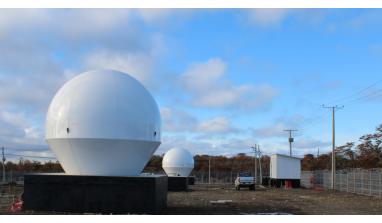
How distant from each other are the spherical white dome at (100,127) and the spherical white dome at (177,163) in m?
27.3

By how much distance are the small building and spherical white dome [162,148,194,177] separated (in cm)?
1295

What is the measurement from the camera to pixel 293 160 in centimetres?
5381

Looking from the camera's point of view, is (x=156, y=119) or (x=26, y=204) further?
(x=156, y=119)

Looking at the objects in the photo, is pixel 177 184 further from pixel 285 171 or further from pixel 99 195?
pixel 285 171

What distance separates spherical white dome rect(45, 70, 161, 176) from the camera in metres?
14.9

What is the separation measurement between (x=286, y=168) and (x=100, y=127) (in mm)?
40938

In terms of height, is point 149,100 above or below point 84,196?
above

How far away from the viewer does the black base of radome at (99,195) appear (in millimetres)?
→ 14477

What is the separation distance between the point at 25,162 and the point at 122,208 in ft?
280

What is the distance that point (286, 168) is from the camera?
53.3m

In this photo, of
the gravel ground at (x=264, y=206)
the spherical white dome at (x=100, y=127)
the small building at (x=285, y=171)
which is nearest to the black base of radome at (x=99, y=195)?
the spherical white dome at (x=100, y=127)

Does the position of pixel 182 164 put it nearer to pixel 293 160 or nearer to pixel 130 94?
pixel 293 160

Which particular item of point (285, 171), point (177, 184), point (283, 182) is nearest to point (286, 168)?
point (285, 171)

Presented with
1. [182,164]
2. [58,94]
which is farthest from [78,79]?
[182,164]
